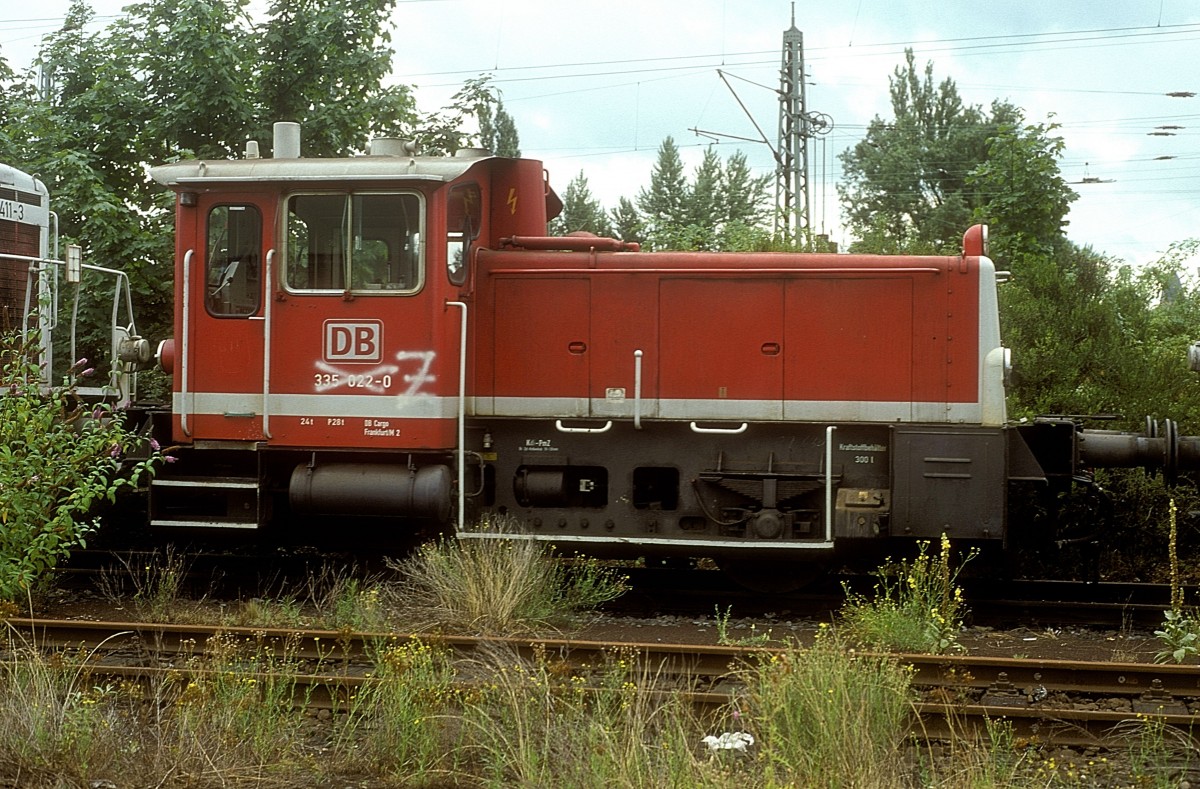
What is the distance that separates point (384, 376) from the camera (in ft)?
27.6

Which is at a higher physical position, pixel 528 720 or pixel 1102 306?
pixel 1102 306

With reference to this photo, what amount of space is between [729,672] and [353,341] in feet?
12.5

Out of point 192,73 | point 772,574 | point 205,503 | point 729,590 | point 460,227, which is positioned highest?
point 192,73

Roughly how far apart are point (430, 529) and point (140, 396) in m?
6.08

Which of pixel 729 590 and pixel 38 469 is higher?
pixel 38 469

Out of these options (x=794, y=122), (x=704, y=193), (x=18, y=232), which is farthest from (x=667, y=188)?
(x=18, y=232)

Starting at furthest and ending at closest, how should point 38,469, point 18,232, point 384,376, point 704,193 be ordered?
1. point 704,193
2. point 18,232
3. point 384,376
4. point 38,469

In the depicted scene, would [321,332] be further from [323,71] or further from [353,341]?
[323,71]

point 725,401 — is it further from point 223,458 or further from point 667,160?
point 667,160

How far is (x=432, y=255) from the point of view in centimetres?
830

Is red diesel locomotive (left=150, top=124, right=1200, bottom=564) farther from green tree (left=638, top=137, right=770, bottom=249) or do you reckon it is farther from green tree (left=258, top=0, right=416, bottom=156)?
green tree (left=638, top=137, right=770, bottom=249)

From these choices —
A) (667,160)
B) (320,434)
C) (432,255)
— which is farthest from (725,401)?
(667,160)

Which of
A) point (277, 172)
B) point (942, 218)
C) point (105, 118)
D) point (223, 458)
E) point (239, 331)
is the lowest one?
point (223, 458)

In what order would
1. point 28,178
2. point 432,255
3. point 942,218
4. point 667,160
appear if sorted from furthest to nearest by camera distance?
point 667,160 < point 942,218 < point 28,178 < point 432,255
